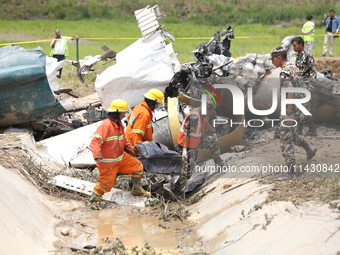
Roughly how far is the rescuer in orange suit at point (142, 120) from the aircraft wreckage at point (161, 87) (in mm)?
986

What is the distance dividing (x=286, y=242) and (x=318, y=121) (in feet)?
15.8

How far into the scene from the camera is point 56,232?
4.57 m

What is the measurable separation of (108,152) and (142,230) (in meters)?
1.15

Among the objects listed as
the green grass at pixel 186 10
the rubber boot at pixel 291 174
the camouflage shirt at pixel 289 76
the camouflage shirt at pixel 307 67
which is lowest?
the green grass at pixel 186 10

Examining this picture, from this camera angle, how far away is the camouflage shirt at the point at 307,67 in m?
6.35

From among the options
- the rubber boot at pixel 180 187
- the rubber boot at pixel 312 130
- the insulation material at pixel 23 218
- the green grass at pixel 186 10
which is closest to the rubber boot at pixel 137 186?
the rubber boot at pixel 180 187

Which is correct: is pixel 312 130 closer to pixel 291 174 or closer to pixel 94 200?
pixel 291 174

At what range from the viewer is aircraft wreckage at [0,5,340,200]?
23.4ft

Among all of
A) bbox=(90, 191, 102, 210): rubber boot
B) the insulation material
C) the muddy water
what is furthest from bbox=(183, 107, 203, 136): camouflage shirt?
A: the insulation material

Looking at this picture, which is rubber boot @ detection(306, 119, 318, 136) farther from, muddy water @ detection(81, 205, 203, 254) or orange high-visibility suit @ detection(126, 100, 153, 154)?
muddy water @ detection(81, 205, 203, 254)

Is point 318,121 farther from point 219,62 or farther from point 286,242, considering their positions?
point 286,242

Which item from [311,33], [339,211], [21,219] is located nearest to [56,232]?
[21,219]

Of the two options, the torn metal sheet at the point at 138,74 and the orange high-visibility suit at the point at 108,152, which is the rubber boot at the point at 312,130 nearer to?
the torn metal sheet at the point at 138,74

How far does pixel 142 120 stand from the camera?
5840mm
